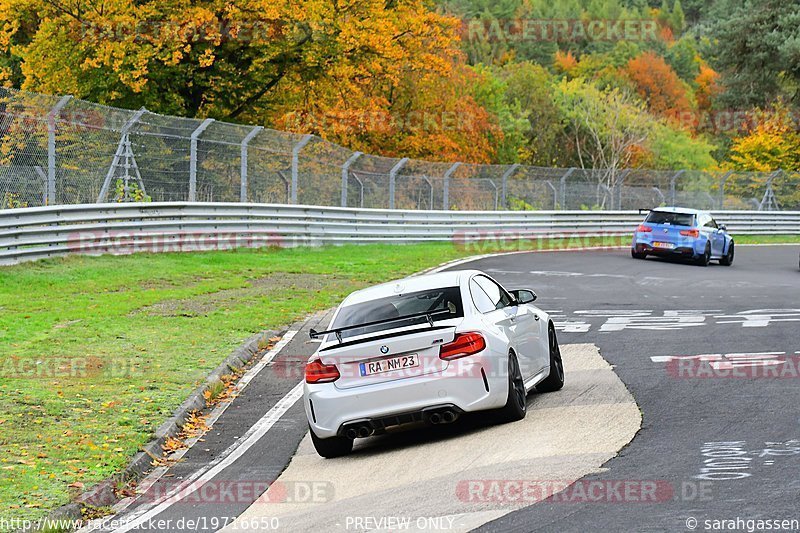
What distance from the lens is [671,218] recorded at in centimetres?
3112

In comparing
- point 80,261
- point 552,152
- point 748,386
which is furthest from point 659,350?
point 552,152

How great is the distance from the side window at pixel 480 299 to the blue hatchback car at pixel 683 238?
20500mm

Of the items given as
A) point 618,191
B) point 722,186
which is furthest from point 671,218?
point 722,186

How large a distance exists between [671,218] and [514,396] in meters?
22.1

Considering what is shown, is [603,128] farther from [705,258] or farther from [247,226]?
[247,226]

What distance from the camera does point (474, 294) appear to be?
1056cm

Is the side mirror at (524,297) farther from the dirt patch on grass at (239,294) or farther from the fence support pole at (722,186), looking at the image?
the fence support pole at (722,186)

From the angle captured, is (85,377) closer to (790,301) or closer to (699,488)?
(699,488)

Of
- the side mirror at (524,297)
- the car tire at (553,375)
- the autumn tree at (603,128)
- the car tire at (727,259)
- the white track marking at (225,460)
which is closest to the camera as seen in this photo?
the white track marking at (225,460)

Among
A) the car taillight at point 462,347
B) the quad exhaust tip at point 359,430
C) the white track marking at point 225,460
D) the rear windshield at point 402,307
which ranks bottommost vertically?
the white track marking at point 225,460

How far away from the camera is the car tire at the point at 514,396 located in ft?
32.5

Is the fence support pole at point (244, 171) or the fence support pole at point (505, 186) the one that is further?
the fence support pole at point (505, 186)

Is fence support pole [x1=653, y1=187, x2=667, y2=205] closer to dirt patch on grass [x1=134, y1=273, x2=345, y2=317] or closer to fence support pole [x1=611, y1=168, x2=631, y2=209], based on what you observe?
fence support pole [x1=611, y1=168, x2=631, y2=209]

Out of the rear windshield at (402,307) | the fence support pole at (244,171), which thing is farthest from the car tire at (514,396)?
the fence support pole at (244,171)
